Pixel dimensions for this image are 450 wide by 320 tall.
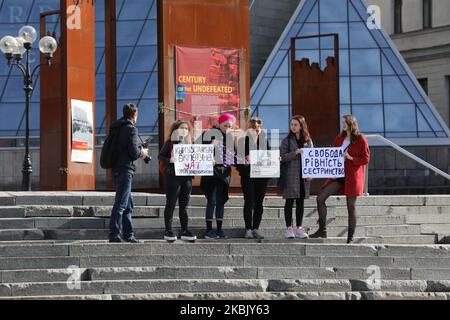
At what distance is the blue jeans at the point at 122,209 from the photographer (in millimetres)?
13633

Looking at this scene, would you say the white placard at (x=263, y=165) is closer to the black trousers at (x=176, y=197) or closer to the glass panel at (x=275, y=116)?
the black trousers at (x=176, y=197)

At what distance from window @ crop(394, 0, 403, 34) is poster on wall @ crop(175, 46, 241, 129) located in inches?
1504

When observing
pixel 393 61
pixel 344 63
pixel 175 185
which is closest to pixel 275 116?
pixel 344 63

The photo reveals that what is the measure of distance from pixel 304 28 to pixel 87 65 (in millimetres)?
24562

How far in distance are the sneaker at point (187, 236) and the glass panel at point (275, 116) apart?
96.1 feet

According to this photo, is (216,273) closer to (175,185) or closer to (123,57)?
(175,185)

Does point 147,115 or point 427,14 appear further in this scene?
point 427,14

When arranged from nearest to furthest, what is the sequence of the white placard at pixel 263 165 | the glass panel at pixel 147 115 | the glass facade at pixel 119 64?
1. the white placard at pixel 263 165
2. the glass panel at pixel 147 115
3. the glass facade at pixel 119 64

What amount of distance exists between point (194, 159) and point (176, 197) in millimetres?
643

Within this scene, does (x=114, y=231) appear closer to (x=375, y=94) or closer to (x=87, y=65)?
(x=87, y=65)

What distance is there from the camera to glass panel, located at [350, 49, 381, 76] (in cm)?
4500

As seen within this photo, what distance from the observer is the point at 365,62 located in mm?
45000

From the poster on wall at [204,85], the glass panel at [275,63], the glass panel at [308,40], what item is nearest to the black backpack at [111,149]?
the poster on wall at [204,85]

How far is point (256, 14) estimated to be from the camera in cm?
5397
